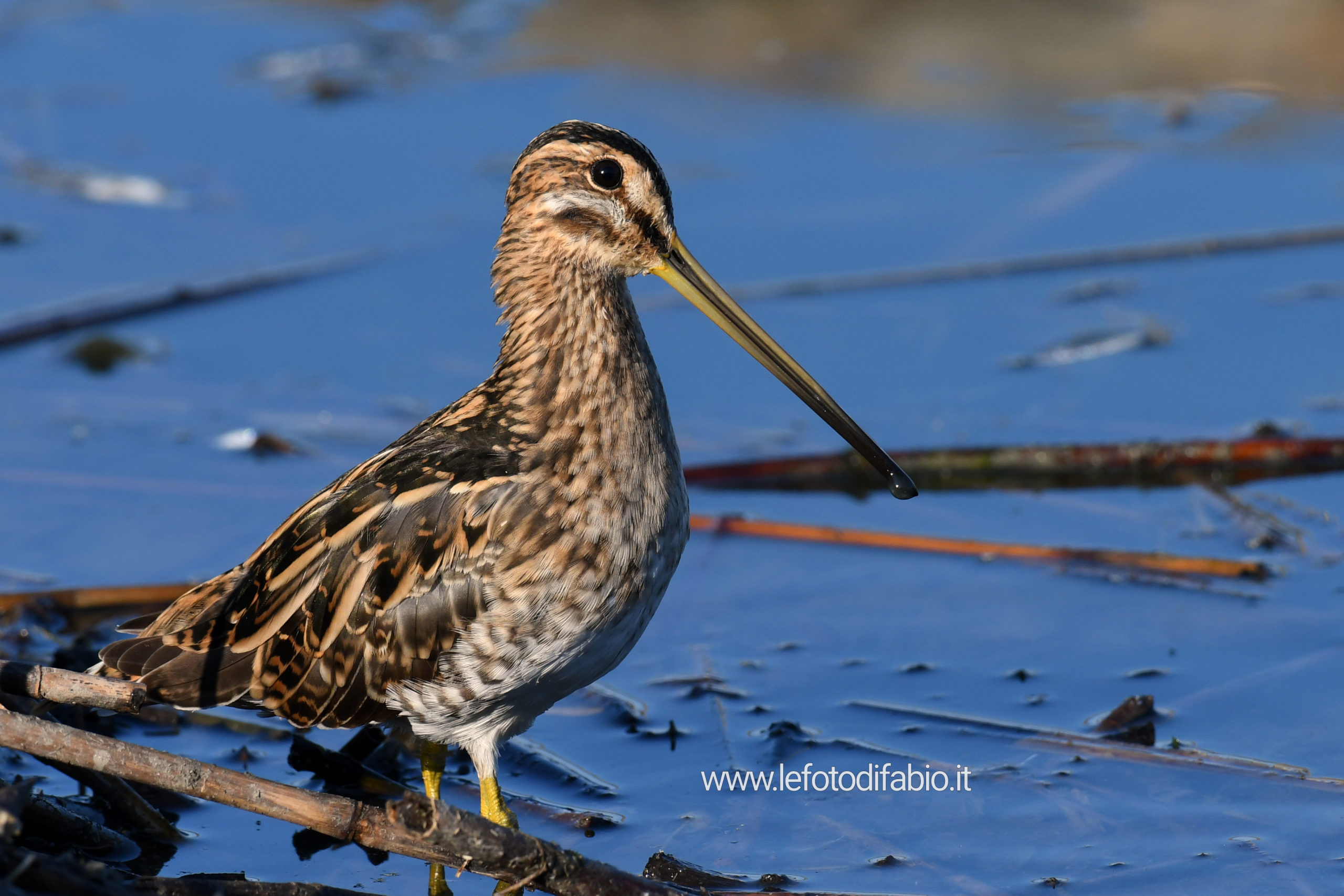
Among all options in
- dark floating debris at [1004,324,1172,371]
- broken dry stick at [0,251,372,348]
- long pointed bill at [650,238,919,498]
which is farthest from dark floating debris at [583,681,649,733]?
broken dry stick at [0,251,372,348]

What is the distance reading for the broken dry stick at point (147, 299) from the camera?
322 inches

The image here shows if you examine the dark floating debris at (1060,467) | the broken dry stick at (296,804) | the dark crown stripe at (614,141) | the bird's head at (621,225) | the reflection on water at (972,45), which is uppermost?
the reflection on water at (972,45)

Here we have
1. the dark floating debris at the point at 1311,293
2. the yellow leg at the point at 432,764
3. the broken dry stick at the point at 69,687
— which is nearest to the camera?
the broken dry stick at the point at 69,687

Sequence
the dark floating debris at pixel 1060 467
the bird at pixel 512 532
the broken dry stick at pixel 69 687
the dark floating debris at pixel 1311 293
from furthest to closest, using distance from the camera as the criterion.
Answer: the dark floating debris at pixel 1311 293 → the dark floating debris at pixel 1060 467 → the bird at pixel 512 532 → the broken dry stick at pixel 69 687

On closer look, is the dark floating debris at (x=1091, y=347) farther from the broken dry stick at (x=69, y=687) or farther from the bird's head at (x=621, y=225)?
the broken dry stick at (x=69, y=687)

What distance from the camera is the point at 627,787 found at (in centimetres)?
516

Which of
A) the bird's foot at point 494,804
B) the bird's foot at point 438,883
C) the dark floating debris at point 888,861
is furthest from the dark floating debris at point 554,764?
the dark floating debris at point 888,861

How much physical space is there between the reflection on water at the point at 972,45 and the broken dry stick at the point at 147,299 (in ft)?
10.7

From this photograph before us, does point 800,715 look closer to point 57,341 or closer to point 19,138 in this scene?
point 57,341

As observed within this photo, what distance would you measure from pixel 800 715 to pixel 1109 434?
7.69ft

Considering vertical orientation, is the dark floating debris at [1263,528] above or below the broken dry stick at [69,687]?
above

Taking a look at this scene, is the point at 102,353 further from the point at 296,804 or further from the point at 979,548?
the point at 296,804

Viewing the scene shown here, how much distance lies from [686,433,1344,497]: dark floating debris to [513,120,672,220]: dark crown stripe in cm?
225

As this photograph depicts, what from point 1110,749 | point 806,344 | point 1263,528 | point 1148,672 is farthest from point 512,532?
point 806,344
